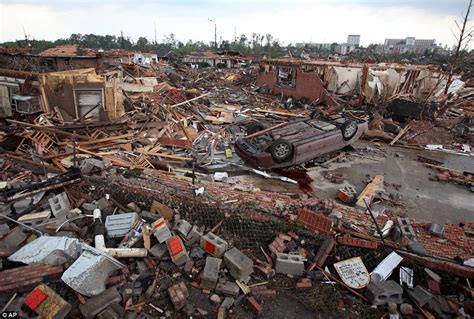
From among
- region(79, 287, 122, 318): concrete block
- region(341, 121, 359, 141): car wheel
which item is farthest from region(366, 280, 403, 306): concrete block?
region(341, 121, 359, 141): car wheel

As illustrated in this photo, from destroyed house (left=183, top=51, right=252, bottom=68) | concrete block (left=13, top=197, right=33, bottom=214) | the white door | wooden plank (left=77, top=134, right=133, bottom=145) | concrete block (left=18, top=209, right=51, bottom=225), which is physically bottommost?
concrete block (left=18, top=209, right=51, bottom=225)

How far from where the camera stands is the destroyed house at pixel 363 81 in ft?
53.1

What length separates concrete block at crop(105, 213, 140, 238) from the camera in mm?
5246

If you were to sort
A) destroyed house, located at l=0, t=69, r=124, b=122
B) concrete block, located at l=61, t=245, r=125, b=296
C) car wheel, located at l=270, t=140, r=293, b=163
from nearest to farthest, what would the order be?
concrete block, located at l=61, t=245, r=125, b=296 < car wheel, located at l=270, t=140, r=293, b=163 < destroyed house, located at l=0, t=69, r=124, b=122

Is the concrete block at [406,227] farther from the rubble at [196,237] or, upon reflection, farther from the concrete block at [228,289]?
the concrete block at [228,289]

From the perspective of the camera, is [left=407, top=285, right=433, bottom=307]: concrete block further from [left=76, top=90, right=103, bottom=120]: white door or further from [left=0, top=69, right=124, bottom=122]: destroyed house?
[left=76, top=90, right=103, bottom=120]: white door

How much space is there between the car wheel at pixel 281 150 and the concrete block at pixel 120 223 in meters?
4.17

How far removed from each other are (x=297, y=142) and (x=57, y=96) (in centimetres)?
859

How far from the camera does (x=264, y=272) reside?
4848 millimetres

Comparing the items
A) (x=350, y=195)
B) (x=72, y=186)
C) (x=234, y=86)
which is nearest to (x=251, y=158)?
(x=350, y=195)

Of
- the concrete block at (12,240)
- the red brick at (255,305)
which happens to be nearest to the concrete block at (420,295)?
the red brick at (255,305)

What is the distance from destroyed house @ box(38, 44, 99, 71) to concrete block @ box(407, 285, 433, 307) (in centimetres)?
2766

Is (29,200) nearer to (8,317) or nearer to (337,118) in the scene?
(8,317)

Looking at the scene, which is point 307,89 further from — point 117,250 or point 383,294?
point 117,250
